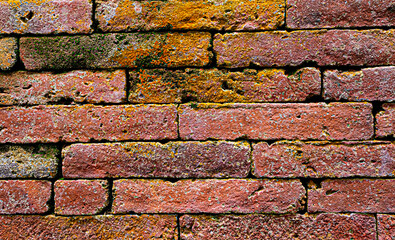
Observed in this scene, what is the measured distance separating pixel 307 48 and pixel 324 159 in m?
0.86

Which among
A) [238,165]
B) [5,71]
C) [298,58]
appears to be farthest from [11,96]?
[298,58]

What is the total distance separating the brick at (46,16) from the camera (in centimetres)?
180

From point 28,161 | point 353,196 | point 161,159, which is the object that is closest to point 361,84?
point 353,196

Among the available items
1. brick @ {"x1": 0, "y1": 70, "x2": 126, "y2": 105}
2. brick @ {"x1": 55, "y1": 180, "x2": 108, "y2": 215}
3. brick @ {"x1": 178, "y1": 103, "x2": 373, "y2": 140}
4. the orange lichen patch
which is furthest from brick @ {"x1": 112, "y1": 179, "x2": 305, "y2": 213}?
the orange lichen patch

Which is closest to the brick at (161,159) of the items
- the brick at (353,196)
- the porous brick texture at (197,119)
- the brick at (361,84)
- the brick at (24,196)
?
the porous brick texture at (197,119)

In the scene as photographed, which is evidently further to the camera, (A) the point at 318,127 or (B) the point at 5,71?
(B) the point at 5,71

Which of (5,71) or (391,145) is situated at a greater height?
(5,71)

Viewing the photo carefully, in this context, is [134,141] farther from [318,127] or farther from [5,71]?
[318,127]

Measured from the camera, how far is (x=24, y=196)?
1810 millimetres

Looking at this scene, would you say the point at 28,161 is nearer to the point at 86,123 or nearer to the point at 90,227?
the point at 86,123

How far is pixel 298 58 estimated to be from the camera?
1.73m

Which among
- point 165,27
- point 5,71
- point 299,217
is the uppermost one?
point 165,27

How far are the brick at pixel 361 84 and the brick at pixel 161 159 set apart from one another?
2.60 feet

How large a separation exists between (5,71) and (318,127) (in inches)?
100
